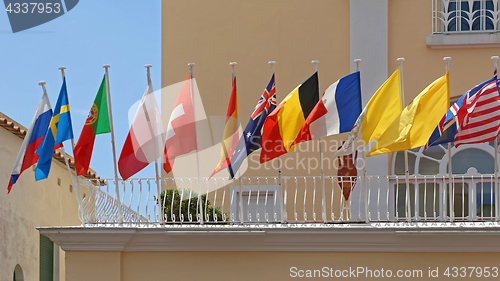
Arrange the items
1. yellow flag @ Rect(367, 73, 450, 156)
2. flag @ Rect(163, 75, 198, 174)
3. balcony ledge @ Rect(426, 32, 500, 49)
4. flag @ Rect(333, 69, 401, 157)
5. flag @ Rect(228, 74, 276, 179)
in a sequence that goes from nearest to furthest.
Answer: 1. yellow flag @ Rect(367, 73, 450, 156)
2. flag @ Rect(333, 69, 401, 157)
3. flag @ Rect(228, 74, 276, 179)
4. flag @ Rect(163, 75, 198, 174)
5. balcony ledge @ Rect(426, 32, 500, 49)

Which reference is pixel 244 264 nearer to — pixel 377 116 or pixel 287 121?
pixel 287 121

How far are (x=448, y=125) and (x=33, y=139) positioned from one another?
20.2 feet

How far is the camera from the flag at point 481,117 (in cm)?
959

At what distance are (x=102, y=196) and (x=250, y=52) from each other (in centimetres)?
465

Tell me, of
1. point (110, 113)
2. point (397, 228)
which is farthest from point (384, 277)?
point (110, 113)

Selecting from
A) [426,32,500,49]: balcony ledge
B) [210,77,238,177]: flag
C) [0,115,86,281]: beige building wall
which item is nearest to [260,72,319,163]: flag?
[210,77,238,177]: flag

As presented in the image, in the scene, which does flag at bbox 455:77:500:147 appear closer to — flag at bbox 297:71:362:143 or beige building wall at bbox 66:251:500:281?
flag at bbox 297:71:362:143

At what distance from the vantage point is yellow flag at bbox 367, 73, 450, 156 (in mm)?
9406

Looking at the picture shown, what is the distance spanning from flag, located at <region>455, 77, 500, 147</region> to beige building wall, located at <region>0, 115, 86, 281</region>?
9.40 metres

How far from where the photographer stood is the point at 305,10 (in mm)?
13500

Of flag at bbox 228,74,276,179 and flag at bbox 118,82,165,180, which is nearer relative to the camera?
flag at bbox 228,74,276,179

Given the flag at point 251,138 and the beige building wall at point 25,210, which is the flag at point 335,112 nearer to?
the flag at point 251,138

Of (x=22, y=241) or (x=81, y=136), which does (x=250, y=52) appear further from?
(x=22, y=241)

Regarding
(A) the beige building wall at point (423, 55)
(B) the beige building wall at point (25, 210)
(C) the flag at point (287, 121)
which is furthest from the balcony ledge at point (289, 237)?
(B) the beige building wall at point (25, 210)
